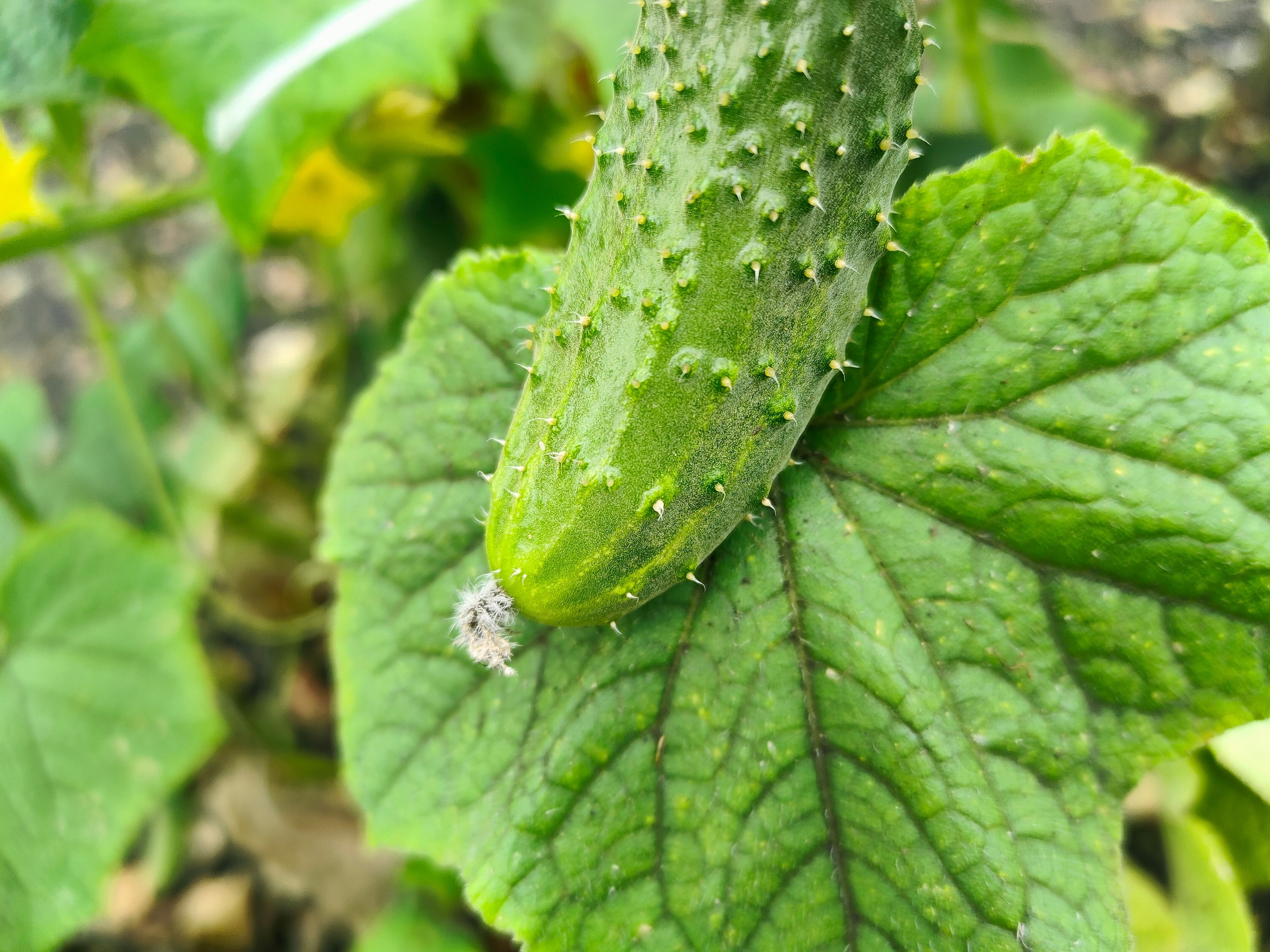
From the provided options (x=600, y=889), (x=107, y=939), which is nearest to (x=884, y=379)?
(x=600, y=889)

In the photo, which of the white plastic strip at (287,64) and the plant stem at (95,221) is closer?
the white plastic strip at (287,64)

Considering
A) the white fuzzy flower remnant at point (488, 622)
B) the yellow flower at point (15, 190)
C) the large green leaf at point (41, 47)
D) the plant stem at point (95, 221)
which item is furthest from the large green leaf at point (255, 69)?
the white fuzzy flower remnant at point (488, 622)

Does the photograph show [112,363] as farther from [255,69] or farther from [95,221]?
[255,69]

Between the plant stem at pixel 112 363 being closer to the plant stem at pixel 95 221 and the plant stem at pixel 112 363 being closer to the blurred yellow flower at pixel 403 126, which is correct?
the plant stem at pixel 95 221

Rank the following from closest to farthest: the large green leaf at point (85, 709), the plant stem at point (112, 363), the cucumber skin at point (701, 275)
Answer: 1. the cucumber skin at point (701, 275)
2. the large green leaf at point (85, 709)
3. the plant stem at point (112, 363)

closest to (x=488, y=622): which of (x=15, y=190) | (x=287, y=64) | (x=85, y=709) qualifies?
(x=287, y=64)

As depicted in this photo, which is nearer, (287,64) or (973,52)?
(287,64)

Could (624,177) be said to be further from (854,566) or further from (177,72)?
(177,72)

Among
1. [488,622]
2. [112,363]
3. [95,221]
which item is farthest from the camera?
[112,363]
